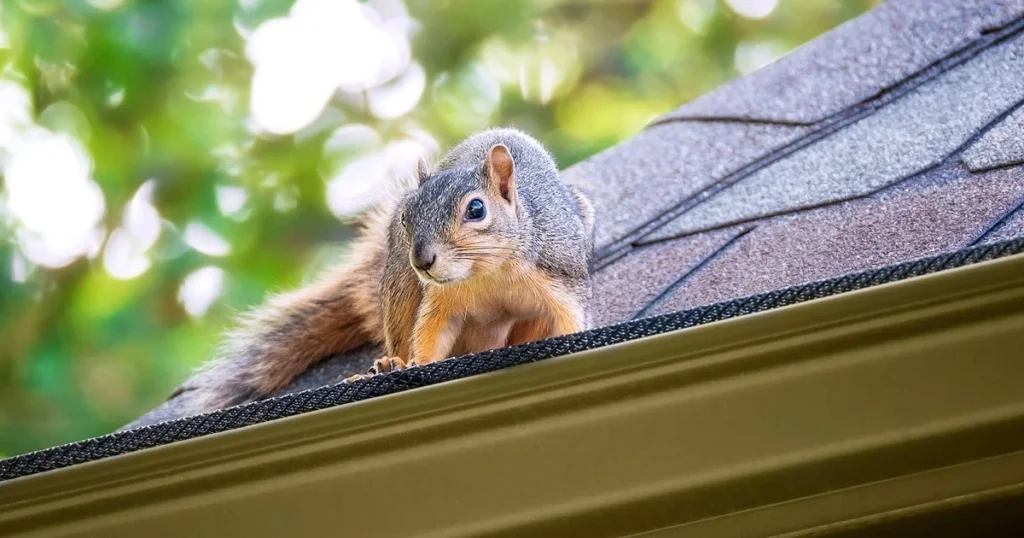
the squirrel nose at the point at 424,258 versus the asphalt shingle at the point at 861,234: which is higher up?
the squirrel nose at the point at 424,258

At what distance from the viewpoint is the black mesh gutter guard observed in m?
0.94

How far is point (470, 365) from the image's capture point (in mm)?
1007

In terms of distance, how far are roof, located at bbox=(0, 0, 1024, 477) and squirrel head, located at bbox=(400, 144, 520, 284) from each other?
0.64ft

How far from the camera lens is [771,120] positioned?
197 centimetres

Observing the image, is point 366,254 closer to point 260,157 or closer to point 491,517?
point 491,517

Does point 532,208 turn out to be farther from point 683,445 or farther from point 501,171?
point 683,445

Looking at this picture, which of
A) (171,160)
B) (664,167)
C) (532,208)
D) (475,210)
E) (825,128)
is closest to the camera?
(475,210)

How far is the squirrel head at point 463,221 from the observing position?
1.39 metres

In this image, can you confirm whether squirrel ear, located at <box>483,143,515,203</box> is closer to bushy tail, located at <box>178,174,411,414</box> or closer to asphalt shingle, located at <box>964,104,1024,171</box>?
bushy tail, located at <box>178,174,411,414</box>

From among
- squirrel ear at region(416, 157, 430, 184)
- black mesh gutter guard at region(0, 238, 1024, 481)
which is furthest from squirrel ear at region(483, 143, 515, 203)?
black mesh gutter guard at region(0, 238, 1024, 481)

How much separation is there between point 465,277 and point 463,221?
0.28ft

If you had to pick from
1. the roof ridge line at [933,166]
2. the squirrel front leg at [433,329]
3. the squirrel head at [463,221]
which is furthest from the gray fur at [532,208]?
the roof ridge line at [933,166]

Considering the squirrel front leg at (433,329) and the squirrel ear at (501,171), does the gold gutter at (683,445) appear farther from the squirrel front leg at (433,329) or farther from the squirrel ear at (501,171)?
the squirrel ear at (501,171)

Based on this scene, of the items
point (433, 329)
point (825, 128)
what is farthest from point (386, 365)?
point (825, 128)
